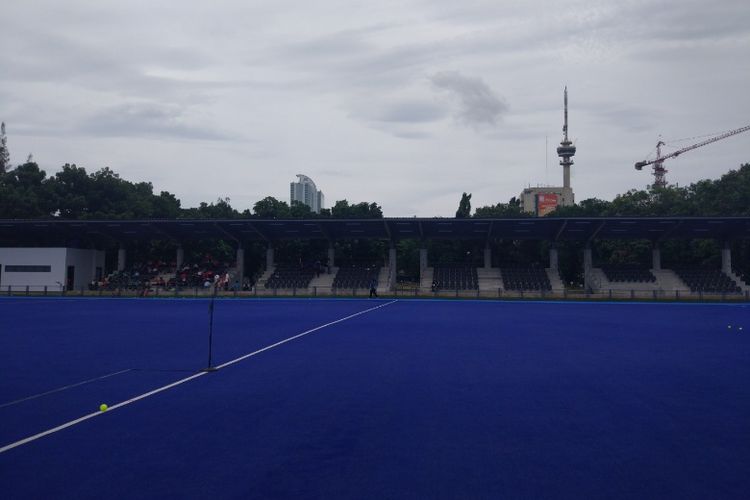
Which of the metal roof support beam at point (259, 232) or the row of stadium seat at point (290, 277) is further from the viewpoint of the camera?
the row of stadium seat at point (290, 277)

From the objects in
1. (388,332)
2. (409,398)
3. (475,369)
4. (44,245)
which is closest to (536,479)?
(409,398)

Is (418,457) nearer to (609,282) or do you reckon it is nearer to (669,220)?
(669,220)

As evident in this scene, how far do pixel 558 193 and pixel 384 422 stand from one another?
153 meters

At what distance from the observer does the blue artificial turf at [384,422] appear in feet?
16.5

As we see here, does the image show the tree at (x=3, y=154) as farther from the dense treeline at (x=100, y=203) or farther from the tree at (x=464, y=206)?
the tree at (x=464, y=206)

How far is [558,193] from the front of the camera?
149000mm

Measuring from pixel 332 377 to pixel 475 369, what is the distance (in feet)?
10.3

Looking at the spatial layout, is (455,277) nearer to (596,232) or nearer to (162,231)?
(596,232)

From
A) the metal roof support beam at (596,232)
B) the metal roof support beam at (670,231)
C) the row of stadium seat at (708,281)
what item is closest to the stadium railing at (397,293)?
the row of stadium seat at (708,281)

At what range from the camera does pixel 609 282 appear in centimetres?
4819

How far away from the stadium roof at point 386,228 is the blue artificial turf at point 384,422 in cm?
3052

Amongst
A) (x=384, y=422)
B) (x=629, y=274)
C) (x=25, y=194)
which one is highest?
(x=25, y=194)

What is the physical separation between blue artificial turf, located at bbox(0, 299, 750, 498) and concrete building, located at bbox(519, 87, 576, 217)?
13041cm

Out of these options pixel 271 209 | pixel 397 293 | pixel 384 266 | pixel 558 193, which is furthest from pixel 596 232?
pixel 558 193
